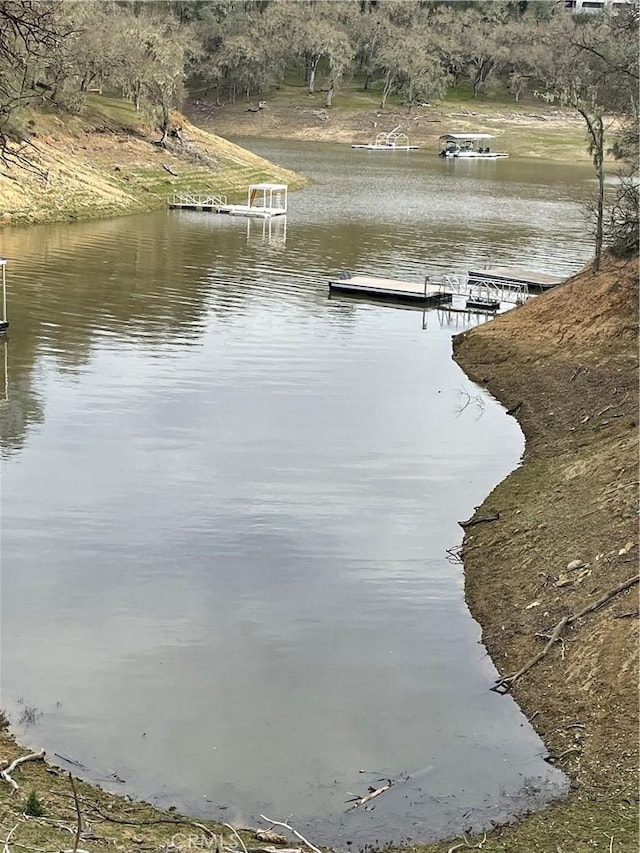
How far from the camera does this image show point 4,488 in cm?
1889

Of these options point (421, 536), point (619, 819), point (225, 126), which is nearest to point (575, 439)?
point (421, 536)

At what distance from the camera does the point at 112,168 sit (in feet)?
211

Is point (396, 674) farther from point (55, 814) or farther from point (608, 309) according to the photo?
point (608, 309)

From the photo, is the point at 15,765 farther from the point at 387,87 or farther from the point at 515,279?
the point at 387,87

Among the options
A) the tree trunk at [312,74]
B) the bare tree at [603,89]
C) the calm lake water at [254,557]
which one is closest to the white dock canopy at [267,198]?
the bare tree at [603,89]

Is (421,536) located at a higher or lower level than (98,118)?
lower

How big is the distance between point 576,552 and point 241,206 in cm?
5139

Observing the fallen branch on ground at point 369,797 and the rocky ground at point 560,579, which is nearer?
the rocky ground at point 560,579

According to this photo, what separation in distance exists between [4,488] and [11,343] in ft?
38.5

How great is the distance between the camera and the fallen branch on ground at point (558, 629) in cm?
1295

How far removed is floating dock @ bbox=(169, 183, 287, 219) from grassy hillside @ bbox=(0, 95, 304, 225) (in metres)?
1.16

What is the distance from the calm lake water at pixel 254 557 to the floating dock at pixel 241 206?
72.0 ft

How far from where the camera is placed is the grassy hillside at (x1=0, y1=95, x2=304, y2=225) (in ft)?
178

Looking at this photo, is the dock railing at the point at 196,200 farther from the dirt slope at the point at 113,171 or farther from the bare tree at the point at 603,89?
the bare tree at the point at 603,89
